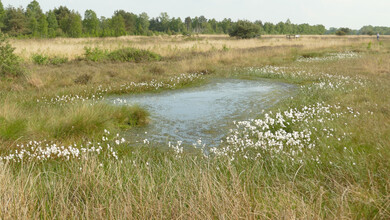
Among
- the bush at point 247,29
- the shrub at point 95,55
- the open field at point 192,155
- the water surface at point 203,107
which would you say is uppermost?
the bush at point 247,29

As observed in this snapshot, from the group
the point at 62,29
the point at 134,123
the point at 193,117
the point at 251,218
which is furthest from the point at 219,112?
the point at 62,29

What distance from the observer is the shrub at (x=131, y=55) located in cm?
2069

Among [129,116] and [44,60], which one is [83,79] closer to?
[129,116]

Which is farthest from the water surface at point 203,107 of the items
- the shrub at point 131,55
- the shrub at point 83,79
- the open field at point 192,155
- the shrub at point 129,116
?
the shrub at point 131,55

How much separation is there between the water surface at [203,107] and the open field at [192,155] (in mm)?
429

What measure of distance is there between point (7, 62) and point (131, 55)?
→ 938 centimetres

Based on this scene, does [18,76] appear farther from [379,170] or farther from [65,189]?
[379,170]

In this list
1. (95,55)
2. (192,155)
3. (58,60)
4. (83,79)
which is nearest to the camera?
(192,155)

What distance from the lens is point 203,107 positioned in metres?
9.55

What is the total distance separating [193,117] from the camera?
27.3 ft

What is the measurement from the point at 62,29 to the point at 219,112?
6959 cm

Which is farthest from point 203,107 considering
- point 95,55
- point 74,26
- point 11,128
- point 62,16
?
point 62,16

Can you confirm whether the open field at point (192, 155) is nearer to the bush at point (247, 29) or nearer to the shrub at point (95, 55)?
the shrub at point (95, 55)

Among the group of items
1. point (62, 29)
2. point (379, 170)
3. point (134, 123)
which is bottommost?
point (134, 123)
